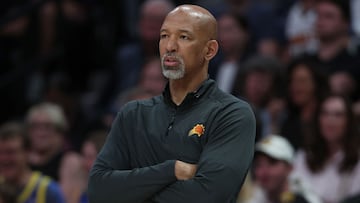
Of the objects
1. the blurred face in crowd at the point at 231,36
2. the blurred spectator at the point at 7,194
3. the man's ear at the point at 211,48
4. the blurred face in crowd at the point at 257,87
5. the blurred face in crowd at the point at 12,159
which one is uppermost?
the man's ear at the point at 211,48

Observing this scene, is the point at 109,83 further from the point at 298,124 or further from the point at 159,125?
the point at 159,125

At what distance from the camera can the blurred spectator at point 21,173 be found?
7.66m

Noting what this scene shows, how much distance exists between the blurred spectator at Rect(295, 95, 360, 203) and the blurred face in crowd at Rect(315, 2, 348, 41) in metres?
1.22

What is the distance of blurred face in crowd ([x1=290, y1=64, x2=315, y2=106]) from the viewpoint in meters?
8.44

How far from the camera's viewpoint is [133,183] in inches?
171

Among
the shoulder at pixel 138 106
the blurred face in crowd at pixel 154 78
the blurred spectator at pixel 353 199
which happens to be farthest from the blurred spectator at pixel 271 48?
the shoulder at pixel 138 106

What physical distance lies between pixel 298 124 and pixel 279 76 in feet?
2.39

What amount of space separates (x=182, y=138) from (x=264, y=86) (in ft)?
14.8

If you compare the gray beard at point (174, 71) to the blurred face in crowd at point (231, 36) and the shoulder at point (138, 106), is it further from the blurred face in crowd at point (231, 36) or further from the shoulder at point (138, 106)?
the blurred face in crowd at point (231, 36)

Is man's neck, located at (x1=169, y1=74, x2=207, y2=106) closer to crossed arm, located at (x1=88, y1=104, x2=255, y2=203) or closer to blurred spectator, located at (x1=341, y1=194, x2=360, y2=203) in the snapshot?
crossed arm, located at (x1=88, y1=104, x2=255, y2=203)

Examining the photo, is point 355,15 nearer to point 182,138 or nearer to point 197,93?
point 197,93

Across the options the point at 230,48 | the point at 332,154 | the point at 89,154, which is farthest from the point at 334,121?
the point at 230,48

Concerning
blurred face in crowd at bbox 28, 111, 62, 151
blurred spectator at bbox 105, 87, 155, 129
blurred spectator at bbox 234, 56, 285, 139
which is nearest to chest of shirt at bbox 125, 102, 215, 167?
blurred spectator at bbox 105, 87, 155, 129

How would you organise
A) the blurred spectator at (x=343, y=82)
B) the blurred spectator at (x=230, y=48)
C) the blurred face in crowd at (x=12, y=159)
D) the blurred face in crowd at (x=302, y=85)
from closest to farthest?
1. the blurred face in crowd at (x=12, y=159)
2. the blurred face in crowd at (x=302, y=85)
3. the blurred spectator at (x=343, y=82)
4. the blurred spectator at (x=230, y=48)
